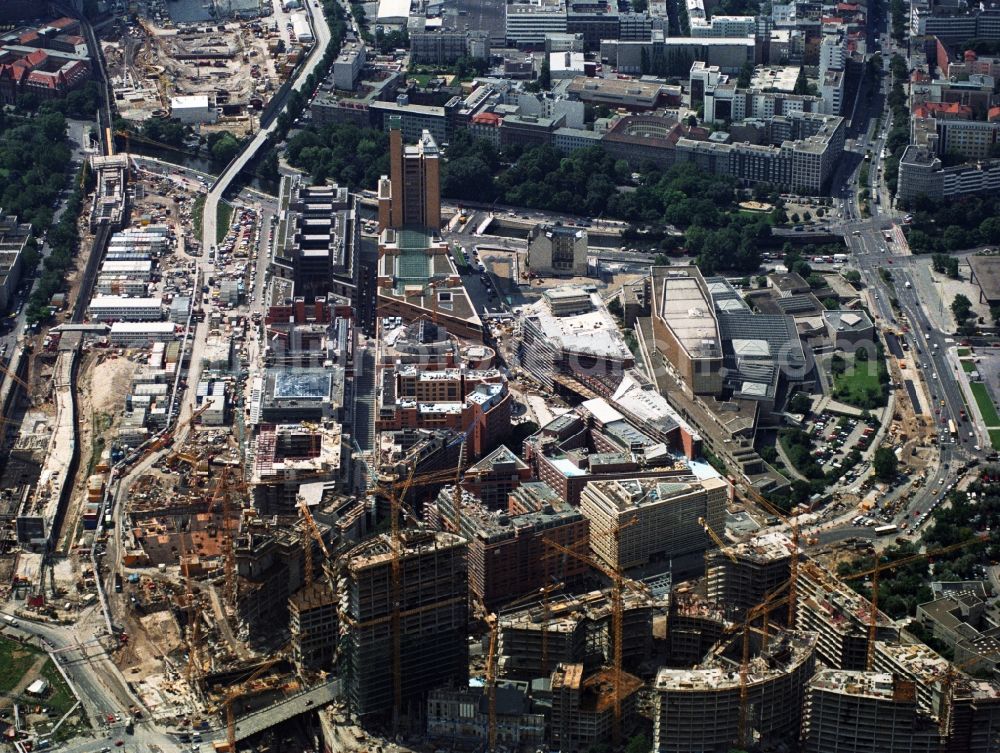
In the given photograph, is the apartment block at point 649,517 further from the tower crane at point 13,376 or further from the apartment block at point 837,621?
the tower crane at point 13,376

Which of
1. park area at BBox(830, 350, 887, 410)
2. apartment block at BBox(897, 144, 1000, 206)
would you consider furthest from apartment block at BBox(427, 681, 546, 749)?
apartment block at BBox(897, 144, 1000, 206)

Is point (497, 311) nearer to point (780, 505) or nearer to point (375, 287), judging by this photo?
point (375, 287)

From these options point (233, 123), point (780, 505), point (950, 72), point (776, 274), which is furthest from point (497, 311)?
point (950, 72)

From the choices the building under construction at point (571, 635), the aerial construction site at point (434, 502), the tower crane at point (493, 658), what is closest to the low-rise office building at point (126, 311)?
the aerial construction site at point (434, 502)

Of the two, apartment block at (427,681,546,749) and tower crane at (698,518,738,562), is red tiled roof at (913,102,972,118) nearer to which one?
tower crane at (698,518,738,562)

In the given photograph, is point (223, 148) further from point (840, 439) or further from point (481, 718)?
point (481, 718)

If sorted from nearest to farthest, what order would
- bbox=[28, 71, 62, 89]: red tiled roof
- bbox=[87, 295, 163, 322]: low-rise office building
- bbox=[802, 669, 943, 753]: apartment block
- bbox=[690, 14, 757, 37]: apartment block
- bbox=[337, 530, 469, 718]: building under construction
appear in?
bbox=[802, 669, 943, 753]: apartment block < bbox=[337, 530, 469, 718]: building under construction < bbox=[87, 295, 163, 322]: low-rise office building < bbox=[28, 71, 62, 89]: red tiled roof < bbox=[690, 14, 757, 37]: apartment block

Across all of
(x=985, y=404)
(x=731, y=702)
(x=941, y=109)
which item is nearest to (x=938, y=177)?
(x=941, y=109)
